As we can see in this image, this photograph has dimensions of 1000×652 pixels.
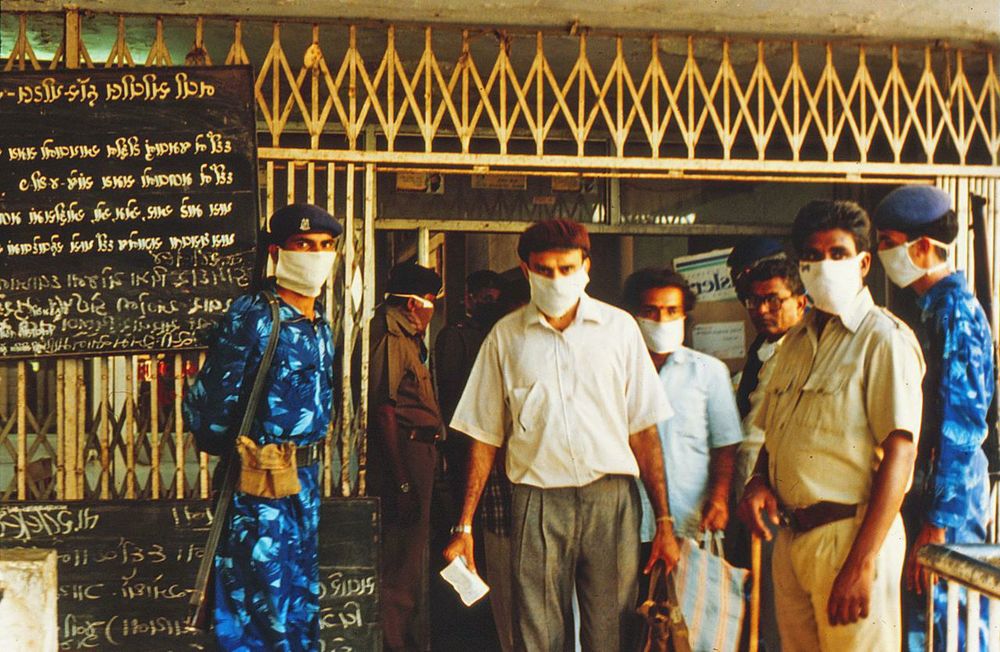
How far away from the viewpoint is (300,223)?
3.48m

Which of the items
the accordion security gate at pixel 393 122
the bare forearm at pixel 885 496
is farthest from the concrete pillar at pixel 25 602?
the bare forearm at pixel 885 496

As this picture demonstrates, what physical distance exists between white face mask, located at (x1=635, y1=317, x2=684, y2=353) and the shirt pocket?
2.40 feet

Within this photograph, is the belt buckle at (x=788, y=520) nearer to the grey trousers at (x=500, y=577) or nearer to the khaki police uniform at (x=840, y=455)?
the khaki police uniform at (x=840, y=455)

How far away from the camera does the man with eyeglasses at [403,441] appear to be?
14.7 ft

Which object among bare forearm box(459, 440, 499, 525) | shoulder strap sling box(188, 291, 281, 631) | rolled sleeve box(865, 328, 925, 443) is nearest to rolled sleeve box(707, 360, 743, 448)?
rolled sleeve box(865, 328, 925, 443)

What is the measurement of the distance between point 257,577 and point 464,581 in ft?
2.57

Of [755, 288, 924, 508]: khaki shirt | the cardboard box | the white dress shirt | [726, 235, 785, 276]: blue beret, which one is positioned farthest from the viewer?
the cardboard box

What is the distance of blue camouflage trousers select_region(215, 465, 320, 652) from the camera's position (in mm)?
3225

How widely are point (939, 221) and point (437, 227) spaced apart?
9.92ft

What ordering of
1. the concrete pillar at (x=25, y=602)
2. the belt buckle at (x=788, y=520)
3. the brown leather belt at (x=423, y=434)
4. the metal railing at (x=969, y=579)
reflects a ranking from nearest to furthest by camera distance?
the metal railing at (x=969, y=579) → the concrete pillar at (x=25, y=602) → the belt buckle at (x=788, y=520) → the brown leather belt at (x=423, y=434)

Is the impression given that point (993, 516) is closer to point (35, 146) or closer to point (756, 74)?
point (756, 74)

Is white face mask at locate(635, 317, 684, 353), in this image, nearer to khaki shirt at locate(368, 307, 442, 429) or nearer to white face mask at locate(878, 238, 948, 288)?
white face mask at locate(878, 238, 948, 288)

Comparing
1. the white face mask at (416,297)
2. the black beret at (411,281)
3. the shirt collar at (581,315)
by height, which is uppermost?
the black beret at (411,281)

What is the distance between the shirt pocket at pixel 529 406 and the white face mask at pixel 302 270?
3.11 ft
